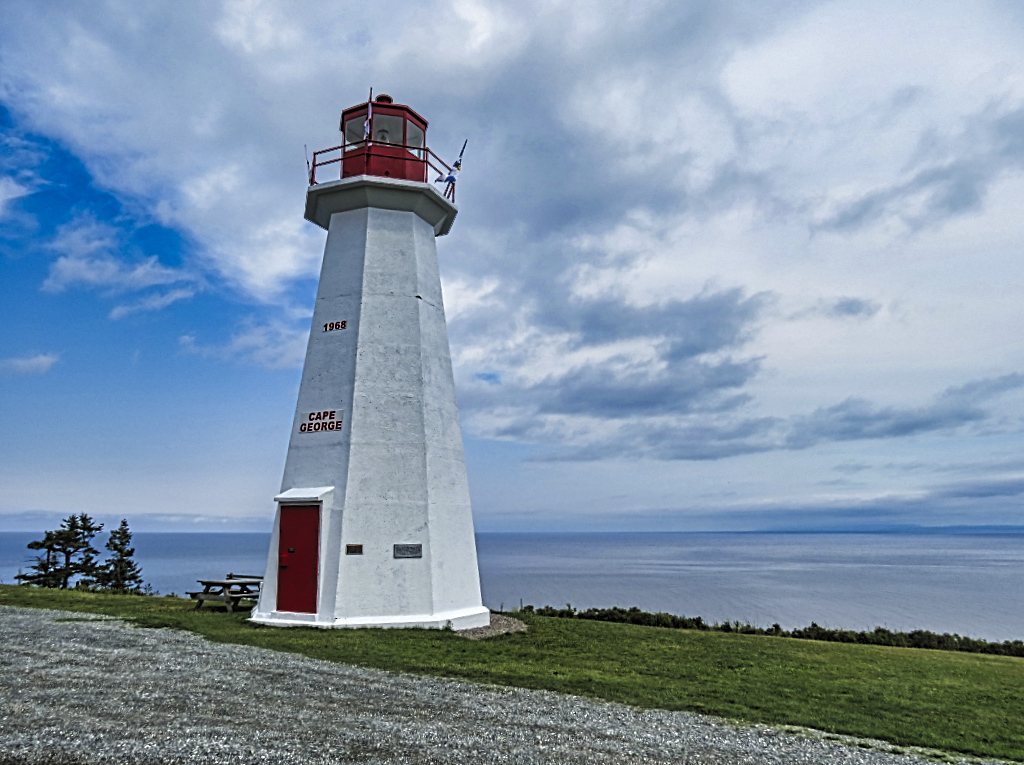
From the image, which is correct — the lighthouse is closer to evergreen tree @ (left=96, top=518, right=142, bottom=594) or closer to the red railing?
the red railing

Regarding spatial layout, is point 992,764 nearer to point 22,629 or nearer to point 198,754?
point 198,754

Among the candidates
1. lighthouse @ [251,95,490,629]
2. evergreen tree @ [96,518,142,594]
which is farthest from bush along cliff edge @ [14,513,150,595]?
lighthouse @ [251,95,490,629]

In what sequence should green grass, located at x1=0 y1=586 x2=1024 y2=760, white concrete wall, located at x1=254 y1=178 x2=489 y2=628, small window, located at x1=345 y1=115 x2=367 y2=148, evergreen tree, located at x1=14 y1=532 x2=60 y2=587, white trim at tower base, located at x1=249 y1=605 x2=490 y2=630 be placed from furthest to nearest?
evergreen tree, located at x1=14 y1=532 x2=60 y2=587 → small window, located at x1=345 y1=115 x2=367 y2=148 → white concrete wall, located at x1=254 y1=178 x2=489 y2=628 → white trim at tower base, located at x1=249 y1=605 x2=490 y2=630 → green grass, located at x1=0 y1=586 x2=1024 y2=760

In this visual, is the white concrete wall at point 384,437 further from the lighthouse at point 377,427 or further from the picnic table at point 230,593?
the picnic table at point 230,593

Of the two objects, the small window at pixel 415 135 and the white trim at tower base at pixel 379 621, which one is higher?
the small window at pixel 415 135

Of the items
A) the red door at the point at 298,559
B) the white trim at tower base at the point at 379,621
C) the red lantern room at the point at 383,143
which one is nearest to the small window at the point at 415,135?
the red lantern room at the point at 383,143

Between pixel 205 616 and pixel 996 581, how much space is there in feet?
231

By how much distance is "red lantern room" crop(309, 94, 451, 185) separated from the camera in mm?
14250

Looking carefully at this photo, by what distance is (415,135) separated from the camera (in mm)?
15023

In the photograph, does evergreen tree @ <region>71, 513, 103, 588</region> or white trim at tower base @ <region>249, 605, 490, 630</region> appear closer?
white trim at tower base @ <region>249, 605, 490, 630</region>

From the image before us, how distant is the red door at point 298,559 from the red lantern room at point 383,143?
6.81m

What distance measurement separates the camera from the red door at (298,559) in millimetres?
12359

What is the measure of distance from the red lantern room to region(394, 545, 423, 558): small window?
7.37 metres

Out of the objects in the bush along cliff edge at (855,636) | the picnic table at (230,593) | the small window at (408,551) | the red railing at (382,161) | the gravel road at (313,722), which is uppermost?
the red railing at (382,161)
